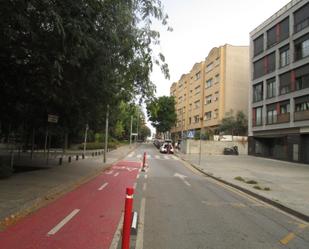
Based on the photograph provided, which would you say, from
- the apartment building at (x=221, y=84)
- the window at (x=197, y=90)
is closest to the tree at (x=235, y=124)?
the apartment building at (x=221, y=84)

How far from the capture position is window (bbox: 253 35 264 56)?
180ft

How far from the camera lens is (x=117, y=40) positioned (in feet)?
38.9

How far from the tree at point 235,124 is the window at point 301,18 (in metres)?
26.3

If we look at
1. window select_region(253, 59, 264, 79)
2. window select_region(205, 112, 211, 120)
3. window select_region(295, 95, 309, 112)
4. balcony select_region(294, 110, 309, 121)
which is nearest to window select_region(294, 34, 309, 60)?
window select_region(295, 95, 309, 112)

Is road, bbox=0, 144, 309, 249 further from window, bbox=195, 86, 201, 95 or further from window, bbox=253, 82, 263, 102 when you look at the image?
window, bbox=195, 86, 201, 95

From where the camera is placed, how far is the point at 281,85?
4888 cm

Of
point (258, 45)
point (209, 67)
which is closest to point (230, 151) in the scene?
point (258, 45)

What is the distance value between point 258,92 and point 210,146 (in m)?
11.0

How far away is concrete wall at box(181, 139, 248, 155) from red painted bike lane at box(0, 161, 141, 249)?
154ft

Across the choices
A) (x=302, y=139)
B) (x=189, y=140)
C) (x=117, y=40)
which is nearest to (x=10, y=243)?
(x=117, y=40)

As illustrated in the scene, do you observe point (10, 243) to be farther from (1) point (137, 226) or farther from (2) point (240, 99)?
(2) point (240, 99)

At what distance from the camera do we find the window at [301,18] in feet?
145

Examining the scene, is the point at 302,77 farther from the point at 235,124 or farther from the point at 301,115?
the point at 235,124

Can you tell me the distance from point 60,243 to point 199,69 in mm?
87364
